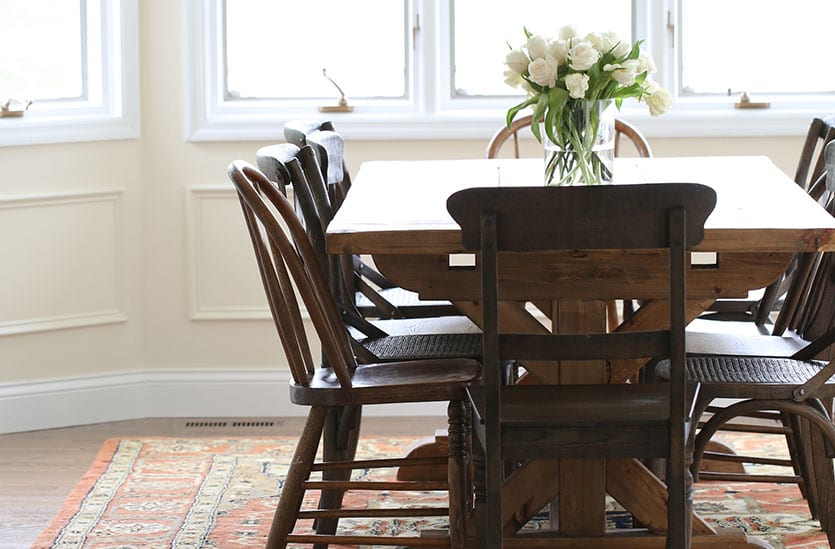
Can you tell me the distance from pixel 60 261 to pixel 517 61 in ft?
6.60

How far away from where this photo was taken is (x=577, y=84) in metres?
2.56

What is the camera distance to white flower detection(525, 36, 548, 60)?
259cm

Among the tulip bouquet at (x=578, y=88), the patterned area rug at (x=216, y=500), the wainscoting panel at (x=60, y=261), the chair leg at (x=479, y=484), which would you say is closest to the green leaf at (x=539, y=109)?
the tulip bouquet at (x=578, y=88)

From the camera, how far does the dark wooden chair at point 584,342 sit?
2.07 m

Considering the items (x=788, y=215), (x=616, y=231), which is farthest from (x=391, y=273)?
(x=788, y=215)

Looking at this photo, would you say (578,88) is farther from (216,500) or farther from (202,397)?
Result: (202,397)

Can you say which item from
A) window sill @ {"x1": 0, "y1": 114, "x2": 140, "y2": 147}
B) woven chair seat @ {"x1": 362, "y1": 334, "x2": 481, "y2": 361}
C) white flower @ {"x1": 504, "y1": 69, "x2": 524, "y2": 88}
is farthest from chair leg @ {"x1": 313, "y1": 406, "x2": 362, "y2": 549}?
window sill @ {"x1": 0, "y1": 114, "x2": 140, "y2": 147}

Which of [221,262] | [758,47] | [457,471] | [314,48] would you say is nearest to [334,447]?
[457,471]

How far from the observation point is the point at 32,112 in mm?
4070

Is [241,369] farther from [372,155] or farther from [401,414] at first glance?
[372,155]

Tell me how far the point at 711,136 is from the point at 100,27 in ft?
6.70

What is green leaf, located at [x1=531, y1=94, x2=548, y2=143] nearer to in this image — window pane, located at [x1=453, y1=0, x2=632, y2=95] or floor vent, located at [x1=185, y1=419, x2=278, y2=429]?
window pane, located at [x1=453, y1=0, x2=632, y2=95]

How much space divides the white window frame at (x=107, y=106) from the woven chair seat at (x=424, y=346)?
1.56m

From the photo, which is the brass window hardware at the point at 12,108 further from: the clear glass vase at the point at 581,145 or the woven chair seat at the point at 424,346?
the clear glass vase at the point at 581,145
